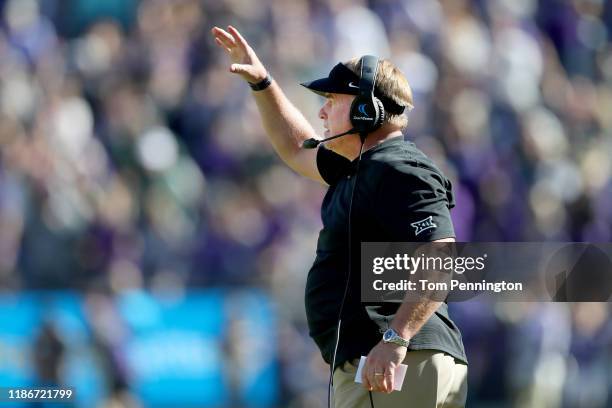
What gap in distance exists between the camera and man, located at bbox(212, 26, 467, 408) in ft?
14.6

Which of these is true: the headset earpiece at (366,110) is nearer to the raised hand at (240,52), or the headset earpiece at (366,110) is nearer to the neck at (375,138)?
the neck at (375,138)

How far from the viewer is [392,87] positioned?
4.87 m

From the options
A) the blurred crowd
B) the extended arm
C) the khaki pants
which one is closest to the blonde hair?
the extended arm

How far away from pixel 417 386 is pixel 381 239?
23.4 inches

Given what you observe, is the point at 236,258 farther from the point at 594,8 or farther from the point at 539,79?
the point at 594,8

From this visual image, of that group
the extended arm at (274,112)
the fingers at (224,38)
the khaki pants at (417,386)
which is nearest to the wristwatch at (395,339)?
the khaki pants at (417,386)

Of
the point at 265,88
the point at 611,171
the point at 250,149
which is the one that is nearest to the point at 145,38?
the point at 250,149

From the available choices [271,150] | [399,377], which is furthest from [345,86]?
[271,150]

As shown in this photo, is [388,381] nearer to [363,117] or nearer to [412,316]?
[412,316]

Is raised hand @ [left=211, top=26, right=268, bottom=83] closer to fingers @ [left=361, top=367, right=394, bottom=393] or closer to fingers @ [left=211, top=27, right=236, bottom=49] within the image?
fingers @ [left=211, top=27, right=236, bottom=49]

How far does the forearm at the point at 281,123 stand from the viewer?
5691 mm

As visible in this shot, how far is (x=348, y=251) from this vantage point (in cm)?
479

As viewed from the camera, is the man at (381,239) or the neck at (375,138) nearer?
the man at (381,239)

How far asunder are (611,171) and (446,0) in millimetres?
2707
